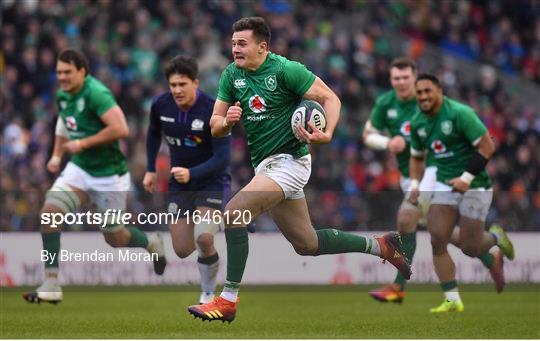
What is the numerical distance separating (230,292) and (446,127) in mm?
3913

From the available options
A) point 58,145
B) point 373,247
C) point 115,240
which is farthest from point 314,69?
point 373,247

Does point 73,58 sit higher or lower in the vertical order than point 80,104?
higher

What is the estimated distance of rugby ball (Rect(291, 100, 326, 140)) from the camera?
9.70 meters

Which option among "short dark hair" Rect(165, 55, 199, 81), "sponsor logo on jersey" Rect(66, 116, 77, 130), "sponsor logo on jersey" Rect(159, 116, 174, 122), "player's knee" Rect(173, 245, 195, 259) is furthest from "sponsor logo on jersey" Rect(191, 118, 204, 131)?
"sponsor logo on jersey" Rect(66, 116, 77, 130)

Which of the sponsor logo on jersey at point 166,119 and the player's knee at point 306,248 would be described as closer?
the player's knee at point 306,248

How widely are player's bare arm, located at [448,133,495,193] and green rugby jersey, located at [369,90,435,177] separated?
64.8 inches

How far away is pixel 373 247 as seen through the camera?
35.2ft

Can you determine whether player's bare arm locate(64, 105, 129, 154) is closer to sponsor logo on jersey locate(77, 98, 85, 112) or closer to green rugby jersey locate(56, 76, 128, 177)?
green rugby jersey locate(56, 76, 128, 177)

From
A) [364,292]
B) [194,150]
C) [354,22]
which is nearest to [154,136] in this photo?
[194,150]

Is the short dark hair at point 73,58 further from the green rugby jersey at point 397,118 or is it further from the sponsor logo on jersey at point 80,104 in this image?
the green rugby jersey at point 397,118

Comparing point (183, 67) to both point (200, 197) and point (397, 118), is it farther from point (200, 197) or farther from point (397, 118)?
point (397, 118)

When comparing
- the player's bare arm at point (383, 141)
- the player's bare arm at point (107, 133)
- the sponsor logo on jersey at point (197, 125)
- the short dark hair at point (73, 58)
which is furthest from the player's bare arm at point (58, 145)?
the player's bare arm at point (383, 141)

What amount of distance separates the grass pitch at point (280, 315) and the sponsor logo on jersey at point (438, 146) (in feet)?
5.53

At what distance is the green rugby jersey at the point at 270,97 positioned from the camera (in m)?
10.1
